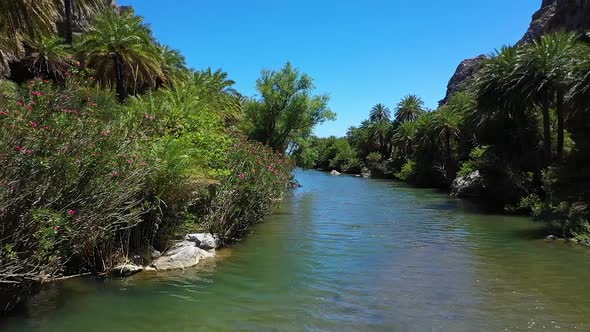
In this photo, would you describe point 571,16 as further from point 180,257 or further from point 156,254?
point 156,254

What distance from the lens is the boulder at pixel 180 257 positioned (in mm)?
11750

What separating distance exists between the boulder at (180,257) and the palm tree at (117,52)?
1530 cm

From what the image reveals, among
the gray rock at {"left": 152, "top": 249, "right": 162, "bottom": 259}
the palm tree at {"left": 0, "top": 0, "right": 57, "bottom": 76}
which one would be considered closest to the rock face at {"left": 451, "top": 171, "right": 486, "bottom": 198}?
the gray rock at {"left": 152, "top": 249, "right": 162, "bottom": 259}

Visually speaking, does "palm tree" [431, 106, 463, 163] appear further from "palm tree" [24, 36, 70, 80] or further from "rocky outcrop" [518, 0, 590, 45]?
"palm tree" [24, 36, 70, 80]

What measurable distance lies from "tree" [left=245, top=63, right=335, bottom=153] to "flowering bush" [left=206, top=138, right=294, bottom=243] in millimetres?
23198

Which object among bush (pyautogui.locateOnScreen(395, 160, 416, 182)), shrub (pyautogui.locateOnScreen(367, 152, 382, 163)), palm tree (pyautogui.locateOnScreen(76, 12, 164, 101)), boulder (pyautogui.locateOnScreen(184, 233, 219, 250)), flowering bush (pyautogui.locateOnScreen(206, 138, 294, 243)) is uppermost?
palm tree (pyautogui.locateOnScreen(76, 12, 164, 101))

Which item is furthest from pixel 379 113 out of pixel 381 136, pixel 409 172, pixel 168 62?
pixel 168 62

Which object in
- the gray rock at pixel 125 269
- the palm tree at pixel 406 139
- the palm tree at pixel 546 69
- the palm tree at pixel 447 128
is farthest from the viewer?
the palm tree at pixel 406 139

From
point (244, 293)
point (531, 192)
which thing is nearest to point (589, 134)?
point (531, 192)

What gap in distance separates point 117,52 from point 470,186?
26229mm

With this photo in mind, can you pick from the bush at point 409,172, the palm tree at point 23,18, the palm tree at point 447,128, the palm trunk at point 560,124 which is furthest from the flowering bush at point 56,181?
the bush at point 409,172

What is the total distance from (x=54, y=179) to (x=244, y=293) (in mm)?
4480

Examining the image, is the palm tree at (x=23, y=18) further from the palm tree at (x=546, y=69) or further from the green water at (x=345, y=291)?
the palm tree at (x=546, y=69)

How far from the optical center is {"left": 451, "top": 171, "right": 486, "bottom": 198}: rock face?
115 ft
